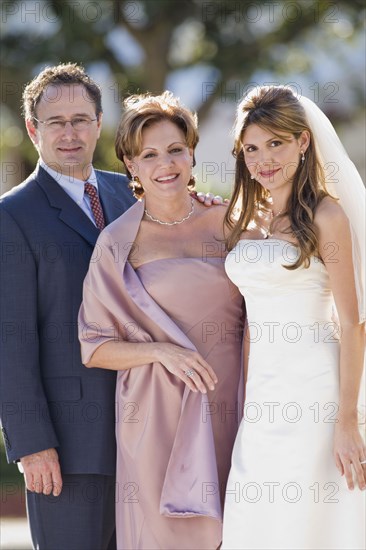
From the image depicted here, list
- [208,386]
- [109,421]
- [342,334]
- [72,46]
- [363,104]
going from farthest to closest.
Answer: [363,104]
[72,46]
[109,421]
[208,386]
[342,334]

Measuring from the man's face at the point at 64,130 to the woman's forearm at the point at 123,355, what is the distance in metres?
0.85

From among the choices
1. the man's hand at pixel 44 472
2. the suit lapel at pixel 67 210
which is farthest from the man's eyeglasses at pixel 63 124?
the man's hand at pixel 44 472

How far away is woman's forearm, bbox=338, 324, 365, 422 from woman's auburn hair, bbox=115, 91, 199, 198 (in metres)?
1.09

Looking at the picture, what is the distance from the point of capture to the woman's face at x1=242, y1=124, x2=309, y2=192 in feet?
13.0

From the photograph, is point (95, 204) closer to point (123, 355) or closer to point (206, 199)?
point (206, 199)

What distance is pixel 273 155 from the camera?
13.0 feet

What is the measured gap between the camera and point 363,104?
1130 cm

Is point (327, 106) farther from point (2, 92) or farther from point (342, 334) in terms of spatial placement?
point (342, 334)

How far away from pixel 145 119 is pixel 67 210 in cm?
56

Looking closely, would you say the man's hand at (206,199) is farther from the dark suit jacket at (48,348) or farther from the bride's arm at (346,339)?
the bride's arm at (346,339)

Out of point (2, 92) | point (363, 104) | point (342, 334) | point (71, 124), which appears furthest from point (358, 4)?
point (342, 334)

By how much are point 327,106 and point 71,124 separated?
7.45 m

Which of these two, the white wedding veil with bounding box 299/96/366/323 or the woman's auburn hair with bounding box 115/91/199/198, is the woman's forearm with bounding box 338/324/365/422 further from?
the woman's auburn hair with bounding box 115/91/199/198

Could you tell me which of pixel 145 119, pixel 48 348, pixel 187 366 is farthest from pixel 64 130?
pixel 187 366
